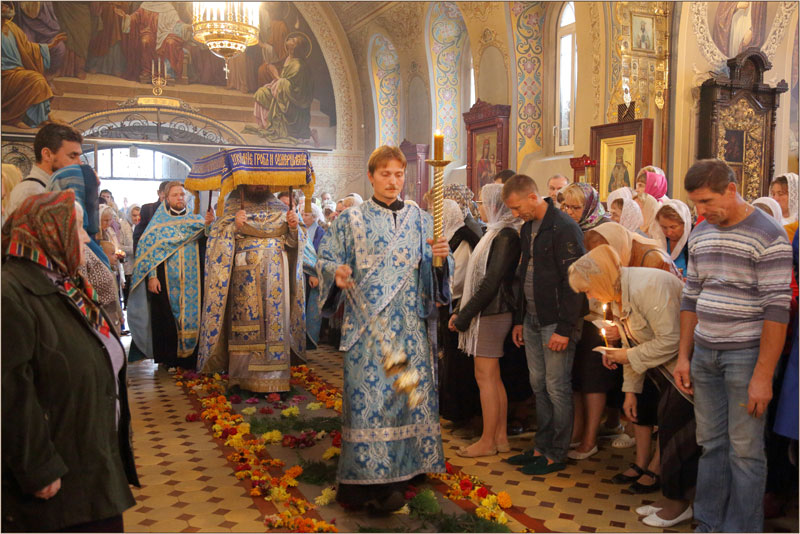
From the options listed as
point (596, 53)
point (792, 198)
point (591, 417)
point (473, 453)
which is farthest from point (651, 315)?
point (596, 53)

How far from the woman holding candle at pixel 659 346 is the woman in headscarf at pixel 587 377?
398mm

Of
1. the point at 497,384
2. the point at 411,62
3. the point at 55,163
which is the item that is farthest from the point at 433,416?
the point at 411,62

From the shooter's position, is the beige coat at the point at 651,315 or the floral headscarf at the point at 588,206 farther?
the floral headscarf at the point at 588,206

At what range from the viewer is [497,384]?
4195mm

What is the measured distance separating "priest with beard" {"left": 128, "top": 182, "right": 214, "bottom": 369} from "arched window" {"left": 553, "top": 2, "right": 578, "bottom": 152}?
21.4 ft

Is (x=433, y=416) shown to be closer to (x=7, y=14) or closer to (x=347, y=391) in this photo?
(x=347, y=391)

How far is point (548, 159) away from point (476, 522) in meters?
8.59

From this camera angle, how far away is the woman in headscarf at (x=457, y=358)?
4496mm

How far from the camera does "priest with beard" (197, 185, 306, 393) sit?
5480 millimetres

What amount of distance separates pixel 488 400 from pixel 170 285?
3.58 metres

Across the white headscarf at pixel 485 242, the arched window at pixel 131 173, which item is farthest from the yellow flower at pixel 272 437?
the arched window at pixel 131 173

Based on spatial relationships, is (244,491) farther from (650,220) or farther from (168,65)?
(168,65)

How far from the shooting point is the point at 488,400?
164 inches

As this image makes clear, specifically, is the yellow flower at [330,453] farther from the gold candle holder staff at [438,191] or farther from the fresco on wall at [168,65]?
the fresco on wall at [168,65]
